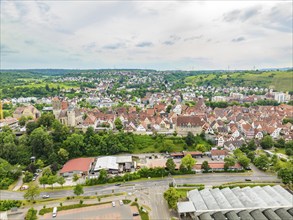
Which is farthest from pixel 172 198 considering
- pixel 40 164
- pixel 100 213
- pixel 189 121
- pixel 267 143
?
pixel 267 143

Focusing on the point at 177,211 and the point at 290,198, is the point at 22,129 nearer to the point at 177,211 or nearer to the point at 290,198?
the point at 177,211

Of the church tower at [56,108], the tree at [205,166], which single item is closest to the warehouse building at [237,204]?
the tree at [205,166]

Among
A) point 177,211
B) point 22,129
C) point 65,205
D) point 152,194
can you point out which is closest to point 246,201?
point 177,211

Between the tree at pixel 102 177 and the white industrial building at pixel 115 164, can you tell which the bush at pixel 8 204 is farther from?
the white industrial building at pixel 115 164

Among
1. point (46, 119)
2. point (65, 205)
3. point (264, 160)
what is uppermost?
point (46, 119)

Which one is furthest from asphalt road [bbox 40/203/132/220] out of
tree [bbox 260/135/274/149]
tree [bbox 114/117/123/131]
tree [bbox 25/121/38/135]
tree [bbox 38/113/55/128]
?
tree [bbox 260/135/274/149]

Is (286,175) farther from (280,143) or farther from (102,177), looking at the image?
(102,177)

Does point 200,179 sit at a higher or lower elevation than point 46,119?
lower

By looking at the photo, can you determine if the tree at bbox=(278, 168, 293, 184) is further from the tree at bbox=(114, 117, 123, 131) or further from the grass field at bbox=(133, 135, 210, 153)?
the tree at bbox=(114, 117, 123, 131)
